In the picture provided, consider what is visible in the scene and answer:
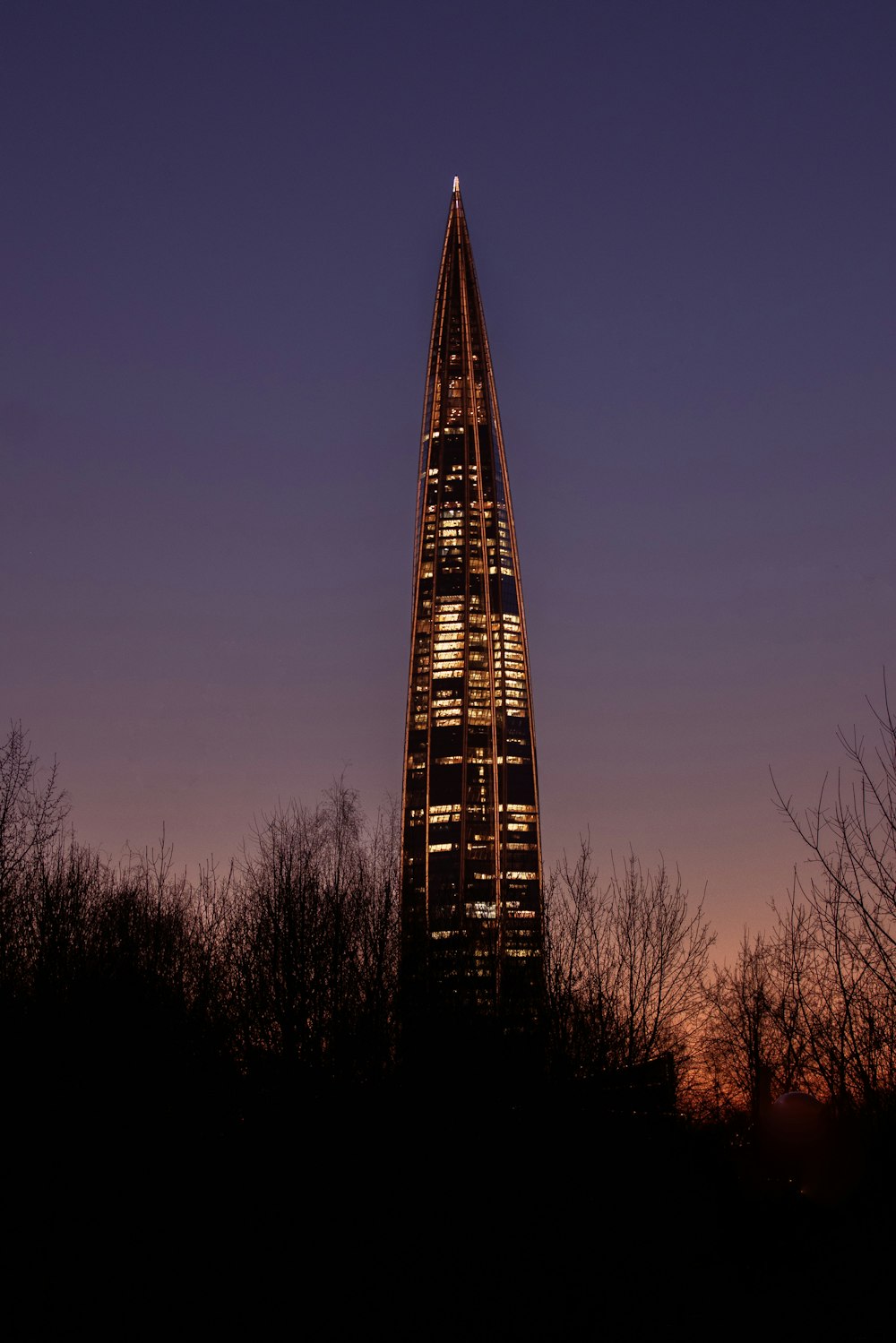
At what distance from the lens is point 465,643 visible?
181 metres

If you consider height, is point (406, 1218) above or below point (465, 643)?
below

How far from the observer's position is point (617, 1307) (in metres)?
26.0

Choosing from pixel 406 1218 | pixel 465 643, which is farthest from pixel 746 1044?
pixel 465 643

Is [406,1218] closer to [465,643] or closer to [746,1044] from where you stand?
[746,1044]

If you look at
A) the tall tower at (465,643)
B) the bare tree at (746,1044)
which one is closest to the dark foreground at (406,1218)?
the bare tree at (746,1044)

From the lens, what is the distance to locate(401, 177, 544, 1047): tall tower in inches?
7037

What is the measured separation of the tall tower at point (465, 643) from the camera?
179 meters

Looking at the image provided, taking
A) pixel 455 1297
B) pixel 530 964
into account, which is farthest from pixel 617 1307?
pixel 530 964

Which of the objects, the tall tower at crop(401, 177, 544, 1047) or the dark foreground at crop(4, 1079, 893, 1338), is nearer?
the dark foreground at crop(4, 1079, 893, 1338)

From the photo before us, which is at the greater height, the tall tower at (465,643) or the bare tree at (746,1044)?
the tall tower at (465,643)

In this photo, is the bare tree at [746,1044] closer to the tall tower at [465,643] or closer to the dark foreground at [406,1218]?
the dark foreground at [406,1218]

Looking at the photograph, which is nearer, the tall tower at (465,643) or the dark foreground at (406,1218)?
the dark foreground at (406,1218)

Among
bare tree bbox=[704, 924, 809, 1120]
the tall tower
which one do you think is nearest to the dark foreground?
bare tree bbox=[704, 924, 809, 1120]

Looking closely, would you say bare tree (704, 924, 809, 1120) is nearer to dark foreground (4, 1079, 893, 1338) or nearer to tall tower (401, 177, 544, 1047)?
dark foreground (4, 1079, 893, 1338)
